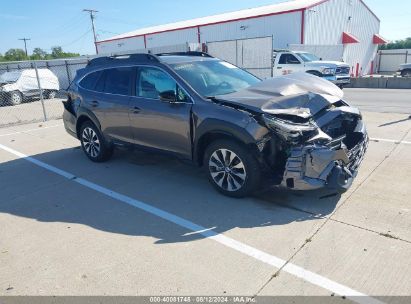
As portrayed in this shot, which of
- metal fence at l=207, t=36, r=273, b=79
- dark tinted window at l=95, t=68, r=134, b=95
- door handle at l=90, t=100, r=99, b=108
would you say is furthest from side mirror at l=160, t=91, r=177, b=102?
metal fence at l=207, t=36, r=273, b=79

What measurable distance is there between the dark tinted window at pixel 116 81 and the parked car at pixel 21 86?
535 inches

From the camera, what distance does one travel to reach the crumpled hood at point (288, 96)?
13.4ft

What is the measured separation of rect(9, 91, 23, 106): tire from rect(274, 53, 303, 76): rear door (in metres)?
12.8

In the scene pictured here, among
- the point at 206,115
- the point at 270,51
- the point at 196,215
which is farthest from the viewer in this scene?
the point at 270,51

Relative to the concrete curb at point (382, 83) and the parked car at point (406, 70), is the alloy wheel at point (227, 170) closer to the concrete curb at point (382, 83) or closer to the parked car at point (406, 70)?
the concrete curb at point (382, 83)

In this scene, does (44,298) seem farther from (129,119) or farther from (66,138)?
(66,138)

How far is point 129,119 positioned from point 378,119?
6468mm

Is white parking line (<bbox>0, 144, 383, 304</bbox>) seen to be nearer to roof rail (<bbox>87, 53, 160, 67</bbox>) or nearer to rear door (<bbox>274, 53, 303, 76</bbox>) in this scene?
roof rail (<bbox>87, 53, 160, 67</bbox>)

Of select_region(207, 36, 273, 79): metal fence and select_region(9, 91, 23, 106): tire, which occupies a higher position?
select_region(207, 36, 273, 79): metal fence

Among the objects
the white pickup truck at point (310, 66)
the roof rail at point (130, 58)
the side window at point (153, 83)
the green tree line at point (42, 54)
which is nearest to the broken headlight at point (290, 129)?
the side window at point (153, 83)

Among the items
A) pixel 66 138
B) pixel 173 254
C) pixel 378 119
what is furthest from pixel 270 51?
pixel 173 254

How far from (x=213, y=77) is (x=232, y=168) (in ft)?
5.05

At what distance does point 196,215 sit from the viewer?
4.11 metres

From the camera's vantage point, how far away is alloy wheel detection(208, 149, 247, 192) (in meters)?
4.24
